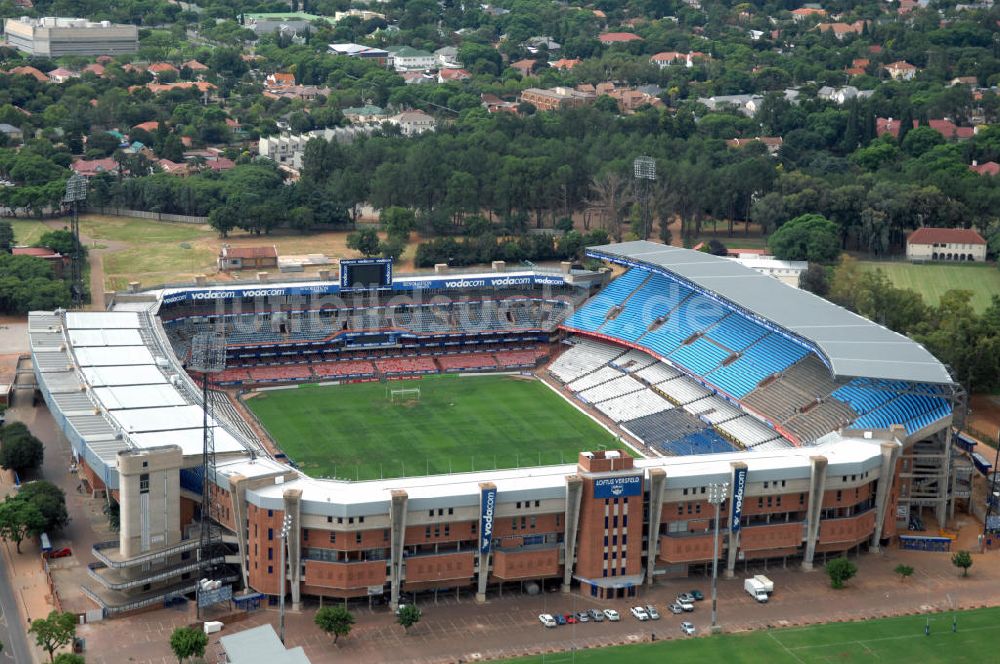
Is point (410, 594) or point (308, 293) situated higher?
point (308, 293)

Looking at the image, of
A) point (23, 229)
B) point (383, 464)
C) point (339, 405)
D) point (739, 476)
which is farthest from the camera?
point (23, 229)

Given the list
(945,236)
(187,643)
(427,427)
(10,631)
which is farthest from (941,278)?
(10,631)

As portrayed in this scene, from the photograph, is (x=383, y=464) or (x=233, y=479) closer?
(x=233, y=479)

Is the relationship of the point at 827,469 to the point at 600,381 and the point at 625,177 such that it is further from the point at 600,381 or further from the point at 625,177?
the point at 625,177

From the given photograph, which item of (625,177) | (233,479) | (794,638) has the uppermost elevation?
(625,177)

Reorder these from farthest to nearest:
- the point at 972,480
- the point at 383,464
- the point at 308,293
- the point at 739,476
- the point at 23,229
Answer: the point at 23,229 → the point at 308,293 → the point at 383,464 → the point at 972,480 → the point at 739,476

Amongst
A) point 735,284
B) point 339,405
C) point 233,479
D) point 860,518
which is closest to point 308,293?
point 339,405

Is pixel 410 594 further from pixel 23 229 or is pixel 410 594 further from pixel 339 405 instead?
pixel 23 229
